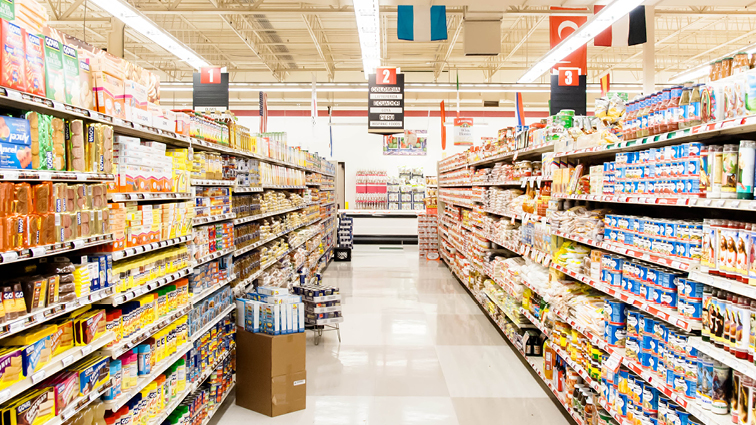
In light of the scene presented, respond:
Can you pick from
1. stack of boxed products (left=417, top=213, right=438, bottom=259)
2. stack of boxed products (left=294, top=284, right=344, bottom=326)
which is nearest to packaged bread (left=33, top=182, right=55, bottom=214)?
stack of boxed products (left=294, top=284, right=344, bottom=326)

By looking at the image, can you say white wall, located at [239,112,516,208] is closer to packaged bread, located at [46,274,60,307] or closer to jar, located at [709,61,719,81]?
jar, located at [709,61,719,81]

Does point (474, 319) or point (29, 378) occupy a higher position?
point (29, 378)

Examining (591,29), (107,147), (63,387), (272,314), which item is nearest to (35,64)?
(107,147)

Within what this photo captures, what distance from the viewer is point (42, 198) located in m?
1.99

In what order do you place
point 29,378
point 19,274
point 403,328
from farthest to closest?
1. point 403,328
2. point 19,274
3. point 29,378

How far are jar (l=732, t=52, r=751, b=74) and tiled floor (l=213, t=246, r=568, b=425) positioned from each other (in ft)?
9.67

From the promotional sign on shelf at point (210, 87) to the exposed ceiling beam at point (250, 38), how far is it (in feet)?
7.66

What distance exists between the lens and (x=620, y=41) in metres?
7.25

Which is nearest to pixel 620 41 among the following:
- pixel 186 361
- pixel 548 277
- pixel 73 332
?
pixel 548 277

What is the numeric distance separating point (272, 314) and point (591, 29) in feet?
19.7

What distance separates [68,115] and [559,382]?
4161mm

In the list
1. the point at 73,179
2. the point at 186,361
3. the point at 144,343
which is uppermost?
the point at 73,179

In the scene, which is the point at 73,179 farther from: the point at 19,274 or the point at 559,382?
the point at 559,382

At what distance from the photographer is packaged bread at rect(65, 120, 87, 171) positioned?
2205 millimetres
